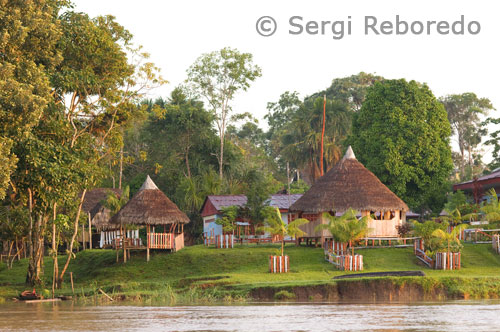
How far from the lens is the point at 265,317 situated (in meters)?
17.9

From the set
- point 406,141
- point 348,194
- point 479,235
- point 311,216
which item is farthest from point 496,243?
point 406,141

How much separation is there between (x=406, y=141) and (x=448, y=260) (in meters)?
17.3

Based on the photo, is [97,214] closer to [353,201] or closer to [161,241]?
[161,241]

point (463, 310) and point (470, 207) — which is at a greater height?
point (470, 207)

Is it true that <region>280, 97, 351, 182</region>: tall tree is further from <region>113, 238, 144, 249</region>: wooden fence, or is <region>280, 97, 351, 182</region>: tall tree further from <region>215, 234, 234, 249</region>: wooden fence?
<region>113, 238, 144, 249</region>: wooden fence

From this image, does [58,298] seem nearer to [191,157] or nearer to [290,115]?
[191,157]

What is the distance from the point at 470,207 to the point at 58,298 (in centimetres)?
A: 2316

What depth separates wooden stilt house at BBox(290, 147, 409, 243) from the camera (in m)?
35.7

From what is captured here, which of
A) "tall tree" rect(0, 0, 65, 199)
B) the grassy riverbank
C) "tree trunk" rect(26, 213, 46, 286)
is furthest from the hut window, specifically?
"tall tree" rect(0, 0, 65, 199)

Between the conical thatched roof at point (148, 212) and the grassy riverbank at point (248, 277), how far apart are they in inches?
63.9

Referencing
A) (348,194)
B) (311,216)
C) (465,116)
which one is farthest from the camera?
(465,116)

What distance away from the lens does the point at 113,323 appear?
16859 millimetres

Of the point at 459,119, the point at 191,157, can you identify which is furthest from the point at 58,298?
the point at 459,119

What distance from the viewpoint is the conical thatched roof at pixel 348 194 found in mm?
35750
